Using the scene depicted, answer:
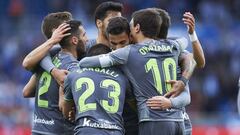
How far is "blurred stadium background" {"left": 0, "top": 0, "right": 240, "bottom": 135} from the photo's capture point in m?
18.5

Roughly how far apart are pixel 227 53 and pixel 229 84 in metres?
0.98

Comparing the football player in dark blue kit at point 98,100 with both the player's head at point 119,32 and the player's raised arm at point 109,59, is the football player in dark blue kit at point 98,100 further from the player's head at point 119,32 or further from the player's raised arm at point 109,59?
the player's head at point 119,32

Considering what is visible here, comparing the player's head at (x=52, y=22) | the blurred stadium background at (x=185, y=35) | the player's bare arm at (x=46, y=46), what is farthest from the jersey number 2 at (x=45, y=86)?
the blurred stadium background at (x=185, y=35)

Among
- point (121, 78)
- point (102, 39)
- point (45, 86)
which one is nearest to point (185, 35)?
point (102, 39)

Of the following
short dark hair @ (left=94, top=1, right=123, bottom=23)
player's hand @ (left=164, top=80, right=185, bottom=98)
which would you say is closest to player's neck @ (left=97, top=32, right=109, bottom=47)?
short dark hair @ (left=94, top=1, right=123, bottom=23)

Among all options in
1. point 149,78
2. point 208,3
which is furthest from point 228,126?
point 149,78

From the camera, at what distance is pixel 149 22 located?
8406mm

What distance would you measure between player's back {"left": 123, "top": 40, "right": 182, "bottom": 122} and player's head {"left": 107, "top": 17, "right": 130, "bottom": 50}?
0.41 ft

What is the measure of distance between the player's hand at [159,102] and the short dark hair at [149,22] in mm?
629

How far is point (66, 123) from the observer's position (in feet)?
29.5

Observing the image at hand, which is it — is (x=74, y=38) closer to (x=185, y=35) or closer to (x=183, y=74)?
(x=183, y=74)

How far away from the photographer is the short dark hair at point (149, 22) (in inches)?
331

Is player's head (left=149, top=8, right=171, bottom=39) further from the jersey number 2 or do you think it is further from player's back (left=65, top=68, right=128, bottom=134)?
the jersey number 2

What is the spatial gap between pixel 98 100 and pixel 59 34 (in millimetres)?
964
